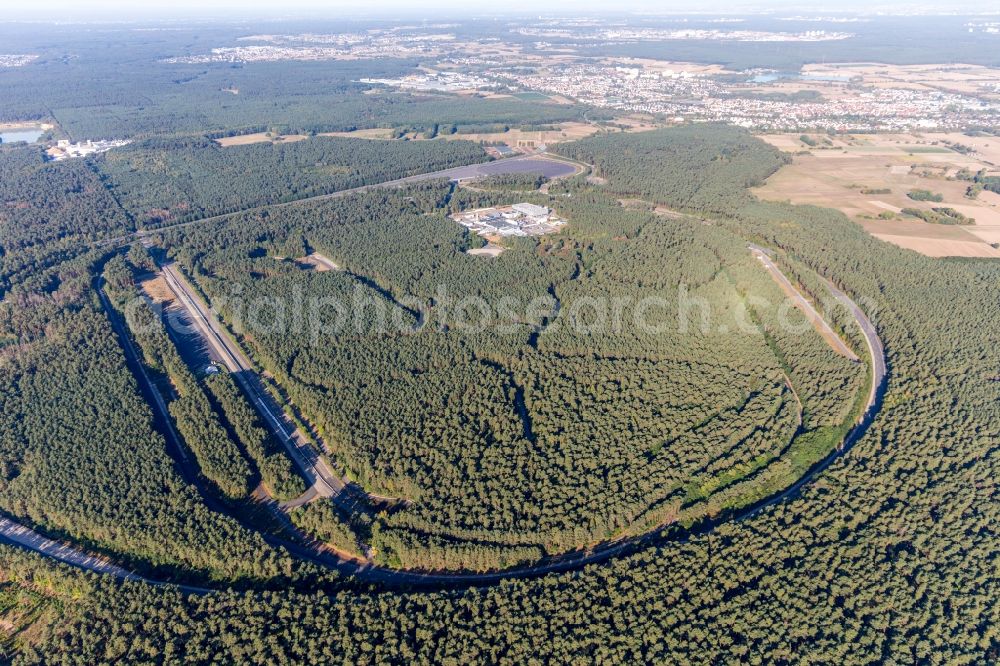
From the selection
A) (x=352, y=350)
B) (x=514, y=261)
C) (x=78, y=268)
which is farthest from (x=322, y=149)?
(x=352, y=350)

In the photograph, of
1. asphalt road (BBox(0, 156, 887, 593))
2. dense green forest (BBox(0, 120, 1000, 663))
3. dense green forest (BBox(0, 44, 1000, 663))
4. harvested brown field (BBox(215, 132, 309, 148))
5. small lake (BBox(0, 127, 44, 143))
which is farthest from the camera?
small lake (BBox(0, 127, 44, 143))

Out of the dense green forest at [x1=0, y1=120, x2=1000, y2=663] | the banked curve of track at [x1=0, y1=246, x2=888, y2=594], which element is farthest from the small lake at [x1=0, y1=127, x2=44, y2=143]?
the dense green forest at [x1=0, y1=120, x2=1000, y2=663]

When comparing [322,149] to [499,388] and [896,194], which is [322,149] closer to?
[499,388]

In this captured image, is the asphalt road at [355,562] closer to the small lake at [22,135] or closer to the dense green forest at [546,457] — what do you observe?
the dense green forest at [546,457]

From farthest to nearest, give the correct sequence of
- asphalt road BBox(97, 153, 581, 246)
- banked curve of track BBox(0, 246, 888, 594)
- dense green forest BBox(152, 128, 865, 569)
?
asphalt road BBox(97, 153, 581, 246) → dense green forest BBox(152, 128, 865, 569) → banked curve of track BBox(0, 246, 888, 594)

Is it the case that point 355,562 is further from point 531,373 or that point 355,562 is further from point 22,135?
point 22,135

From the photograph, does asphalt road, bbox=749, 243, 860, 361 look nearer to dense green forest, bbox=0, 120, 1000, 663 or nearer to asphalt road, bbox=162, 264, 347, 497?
dense green forest, bbox=0, 120, 1000, 663

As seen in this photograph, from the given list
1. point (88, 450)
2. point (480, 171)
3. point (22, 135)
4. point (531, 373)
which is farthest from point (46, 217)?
point (22, 135)

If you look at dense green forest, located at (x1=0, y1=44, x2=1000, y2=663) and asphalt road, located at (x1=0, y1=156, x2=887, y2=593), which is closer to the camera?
dense green forest, located at (x1=0, y1=44, x2=1000, y2=663)
